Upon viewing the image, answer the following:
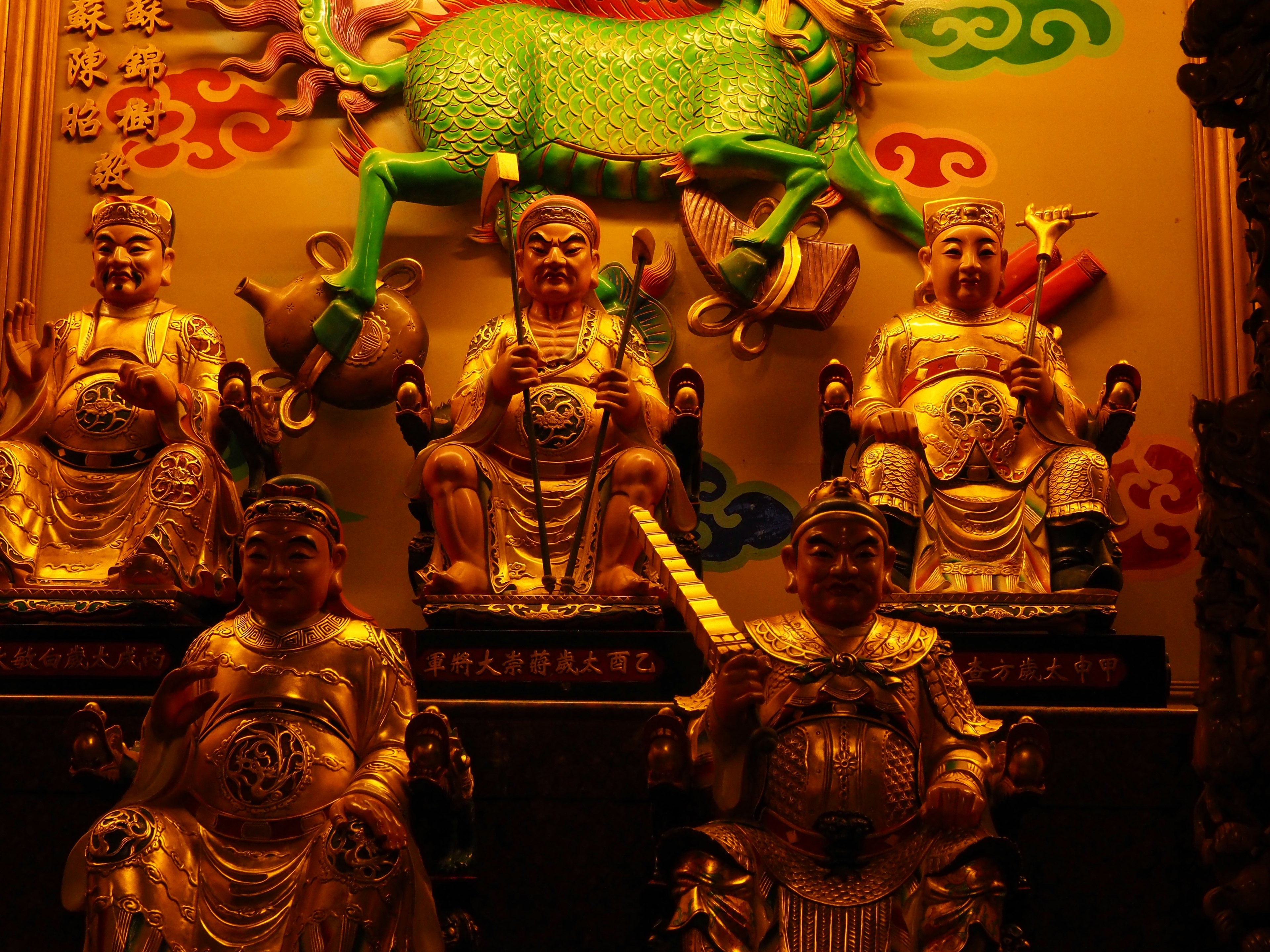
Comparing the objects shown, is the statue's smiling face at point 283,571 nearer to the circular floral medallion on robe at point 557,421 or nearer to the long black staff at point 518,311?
the long black staff at point 518,311

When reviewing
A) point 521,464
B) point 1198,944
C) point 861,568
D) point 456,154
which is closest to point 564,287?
point 521,464

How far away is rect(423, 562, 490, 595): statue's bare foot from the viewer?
203 inches

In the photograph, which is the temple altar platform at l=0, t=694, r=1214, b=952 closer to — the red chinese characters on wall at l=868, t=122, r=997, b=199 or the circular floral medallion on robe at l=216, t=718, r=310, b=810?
the circular floral medallion on robe at l=216, t=718, r=310, b=810

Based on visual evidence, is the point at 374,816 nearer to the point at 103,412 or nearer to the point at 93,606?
the point at 93,606

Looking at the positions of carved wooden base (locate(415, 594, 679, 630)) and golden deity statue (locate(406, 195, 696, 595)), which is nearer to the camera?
carved wooden base (locate(415, 594, 679, 630))

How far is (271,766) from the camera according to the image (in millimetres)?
3982

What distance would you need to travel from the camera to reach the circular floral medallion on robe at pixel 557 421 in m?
5.55

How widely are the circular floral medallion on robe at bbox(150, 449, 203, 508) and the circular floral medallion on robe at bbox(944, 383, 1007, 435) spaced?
2.31m

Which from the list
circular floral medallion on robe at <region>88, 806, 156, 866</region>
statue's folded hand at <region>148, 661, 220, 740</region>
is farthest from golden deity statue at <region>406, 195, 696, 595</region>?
circular floral medallion on robe at <region>88, 806, 156, 866</region>

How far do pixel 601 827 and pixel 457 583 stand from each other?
3.13 ft

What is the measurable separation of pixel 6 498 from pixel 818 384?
2703 mm

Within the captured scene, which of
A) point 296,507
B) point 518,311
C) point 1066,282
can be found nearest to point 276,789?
point 296,507

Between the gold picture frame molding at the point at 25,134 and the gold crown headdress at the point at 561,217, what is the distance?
202 centimetres

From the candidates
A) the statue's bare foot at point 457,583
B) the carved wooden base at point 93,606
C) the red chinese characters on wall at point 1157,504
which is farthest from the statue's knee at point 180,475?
the red chinese characters on wall at point 1157,504
